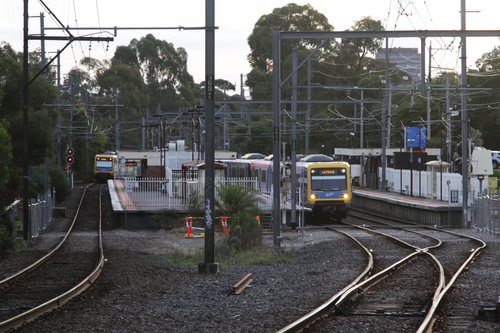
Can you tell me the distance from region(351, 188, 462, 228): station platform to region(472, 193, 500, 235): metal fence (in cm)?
326

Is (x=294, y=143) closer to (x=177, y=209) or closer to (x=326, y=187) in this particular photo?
(x=177, y=209)

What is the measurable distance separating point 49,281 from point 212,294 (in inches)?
155

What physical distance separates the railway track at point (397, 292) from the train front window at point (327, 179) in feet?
60.0

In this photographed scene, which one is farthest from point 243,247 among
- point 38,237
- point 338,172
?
point 338,172

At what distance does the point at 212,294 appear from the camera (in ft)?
51.2

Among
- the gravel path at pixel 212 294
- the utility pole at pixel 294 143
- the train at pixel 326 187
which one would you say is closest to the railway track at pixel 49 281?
the gravel path at pixel 212 294

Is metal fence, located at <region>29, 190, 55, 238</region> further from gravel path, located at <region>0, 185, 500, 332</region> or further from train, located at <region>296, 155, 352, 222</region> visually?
train, located at <region>296, 155, 352, 222</region>

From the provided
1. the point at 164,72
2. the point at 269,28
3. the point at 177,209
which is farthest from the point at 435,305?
the point at 164,72

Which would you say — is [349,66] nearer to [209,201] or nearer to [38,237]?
[38,237]

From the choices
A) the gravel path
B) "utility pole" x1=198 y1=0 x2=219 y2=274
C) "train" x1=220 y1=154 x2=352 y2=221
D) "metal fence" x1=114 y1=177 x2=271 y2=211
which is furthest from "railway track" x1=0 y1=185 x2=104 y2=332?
"train" x1=220 y1=154 x2=352 y2=221

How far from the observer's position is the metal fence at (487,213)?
34.8m

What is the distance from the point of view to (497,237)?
33250 millimetres

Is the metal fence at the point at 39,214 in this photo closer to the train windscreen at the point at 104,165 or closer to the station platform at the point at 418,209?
the station platform at the point at 418,209

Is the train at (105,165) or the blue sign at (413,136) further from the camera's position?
the train at (105,165)
